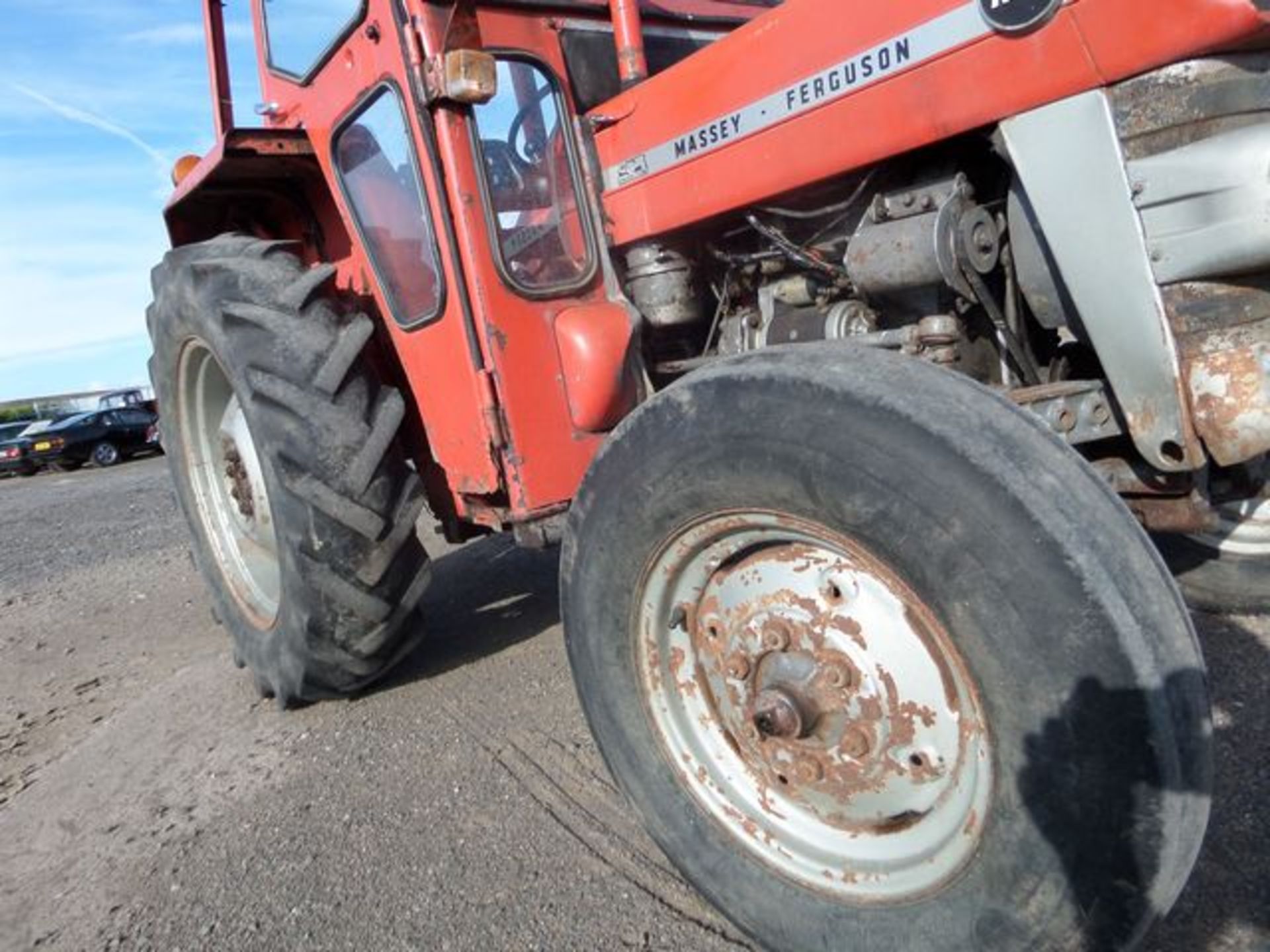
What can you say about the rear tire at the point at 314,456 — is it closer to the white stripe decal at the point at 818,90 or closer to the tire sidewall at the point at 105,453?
the white stripe decal at the point at 818,90

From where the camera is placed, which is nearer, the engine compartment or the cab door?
the engine compartment

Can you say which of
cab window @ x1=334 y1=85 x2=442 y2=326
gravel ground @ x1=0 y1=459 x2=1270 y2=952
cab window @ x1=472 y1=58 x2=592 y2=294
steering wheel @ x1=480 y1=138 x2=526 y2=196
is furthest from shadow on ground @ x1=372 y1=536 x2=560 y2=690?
steering wheel @ x1=480 y1=138 x2=526 y2=196

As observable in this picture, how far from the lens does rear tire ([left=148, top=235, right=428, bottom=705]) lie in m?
2.73

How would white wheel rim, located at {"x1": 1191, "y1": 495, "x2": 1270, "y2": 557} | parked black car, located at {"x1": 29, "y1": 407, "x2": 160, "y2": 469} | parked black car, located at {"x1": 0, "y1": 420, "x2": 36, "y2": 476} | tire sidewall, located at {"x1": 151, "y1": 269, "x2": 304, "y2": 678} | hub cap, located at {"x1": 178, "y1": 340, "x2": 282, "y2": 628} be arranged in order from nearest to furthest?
white wheel rim, located at {"x1": 1191, "y1": 495, "x2": 1270, "y2": 557} → tire sidewall, located at {"x1": 151, "y1": 269, "x2": 304, "y2": 678} → hub cap, located at {"x1": 178, "y1": 340, "x2": 282, "y2": 628} → parked black car, located at {"x1": 0, "y1": 420, "x2": 36, "y2": 476} → parked black car, located at {"x1": 29, "y1": 407, "x2": 160, "y2": 469}

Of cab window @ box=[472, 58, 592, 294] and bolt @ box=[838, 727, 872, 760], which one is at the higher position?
cab window @ box=[472, 58, 592, 294]

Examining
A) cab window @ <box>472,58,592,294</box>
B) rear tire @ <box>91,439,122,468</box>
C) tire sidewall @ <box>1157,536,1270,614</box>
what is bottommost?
rear tire @ <box>91,439,122,468</box>

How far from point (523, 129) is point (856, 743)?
6.23 ft

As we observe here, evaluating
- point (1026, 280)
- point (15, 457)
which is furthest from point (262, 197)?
point (15, 457)

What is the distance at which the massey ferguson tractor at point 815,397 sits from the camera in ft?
4.50

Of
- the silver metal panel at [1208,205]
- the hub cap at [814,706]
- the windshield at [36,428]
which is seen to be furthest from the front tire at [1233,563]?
the windshield at [36,428]

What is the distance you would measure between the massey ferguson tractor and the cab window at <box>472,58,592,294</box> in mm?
12

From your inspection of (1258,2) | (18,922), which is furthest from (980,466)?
(18,922)

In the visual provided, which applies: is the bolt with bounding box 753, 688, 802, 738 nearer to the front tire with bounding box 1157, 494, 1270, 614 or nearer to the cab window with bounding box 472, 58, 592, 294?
the cab window with bounding box 472, 58, 592, 294

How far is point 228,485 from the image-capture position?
A: 3.89m
